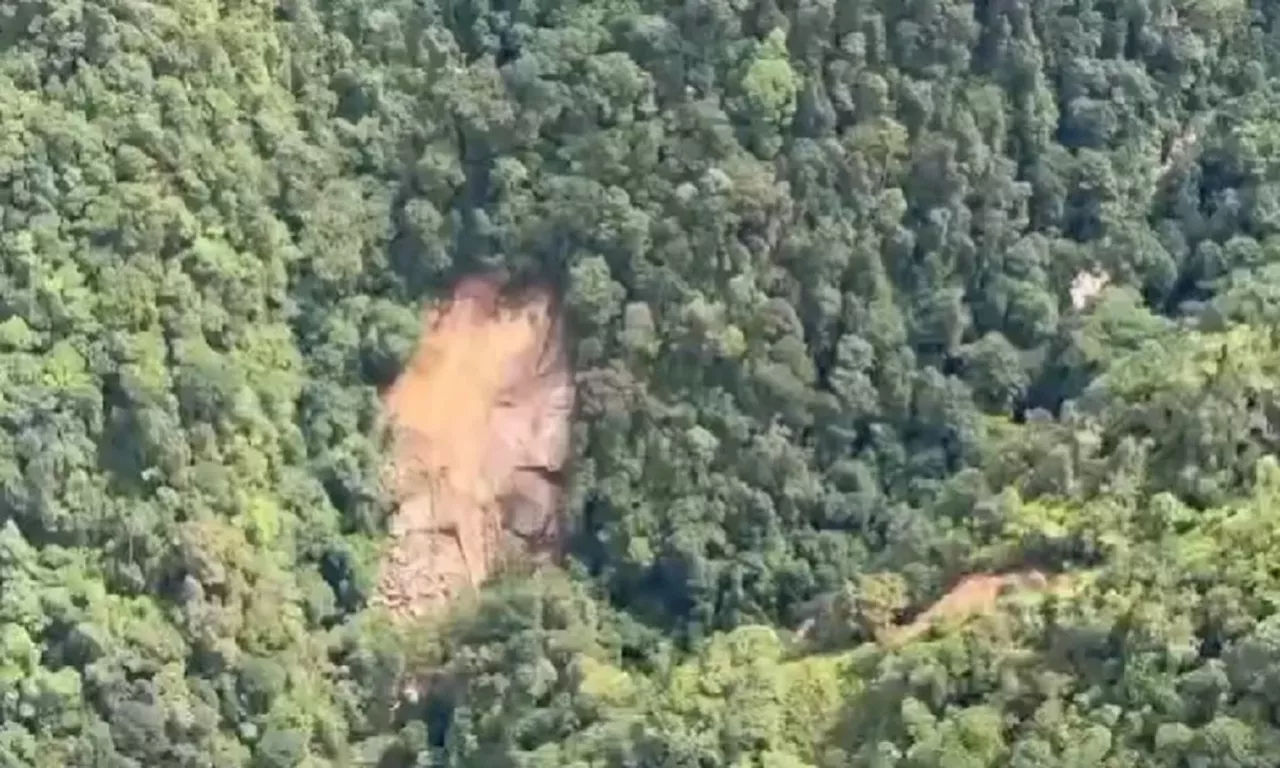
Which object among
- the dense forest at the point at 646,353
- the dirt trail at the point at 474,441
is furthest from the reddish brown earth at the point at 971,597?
the dirt trail at the point at 474,441

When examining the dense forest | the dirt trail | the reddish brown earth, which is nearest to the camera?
the dense forest

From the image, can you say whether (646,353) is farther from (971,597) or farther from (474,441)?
(971,597)

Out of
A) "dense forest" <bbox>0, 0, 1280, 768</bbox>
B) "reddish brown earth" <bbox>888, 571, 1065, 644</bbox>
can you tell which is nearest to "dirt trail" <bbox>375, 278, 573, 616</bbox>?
"dense forest" <bbox>0, 0, 1280, 768</bbox>

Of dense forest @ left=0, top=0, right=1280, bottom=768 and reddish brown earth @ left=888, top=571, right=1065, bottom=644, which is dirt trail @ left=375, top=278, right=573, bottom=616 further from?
reddish brown earth @ left=888, top=571, right=1065, bottom=644

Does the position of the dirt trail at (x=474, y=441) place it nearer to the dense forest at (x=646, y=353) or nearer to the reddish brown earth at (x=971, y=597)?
the dense forest at (x=646, y=353)

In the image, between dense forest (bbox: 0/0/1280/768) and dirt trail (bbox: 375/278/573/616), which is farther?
dirt trail (bbox: 375/278/573/616)

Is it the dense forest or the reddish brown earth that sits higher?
the dense forest

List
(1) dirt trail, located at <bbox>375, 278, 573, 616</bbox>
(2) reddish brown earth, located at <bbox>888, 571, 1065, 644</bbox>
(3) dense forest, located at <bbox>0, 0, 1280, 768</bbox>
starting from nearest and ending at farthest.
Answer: (3) dense forest, located at <bbox>0, 0, 1280, 768</bbox> < (2) reddish brown earth, located at <bbox>888, 571, 1065, 644</bbox> < (1) dirt trail, located at <bbox>375, 278, 573, 616</bbox>
